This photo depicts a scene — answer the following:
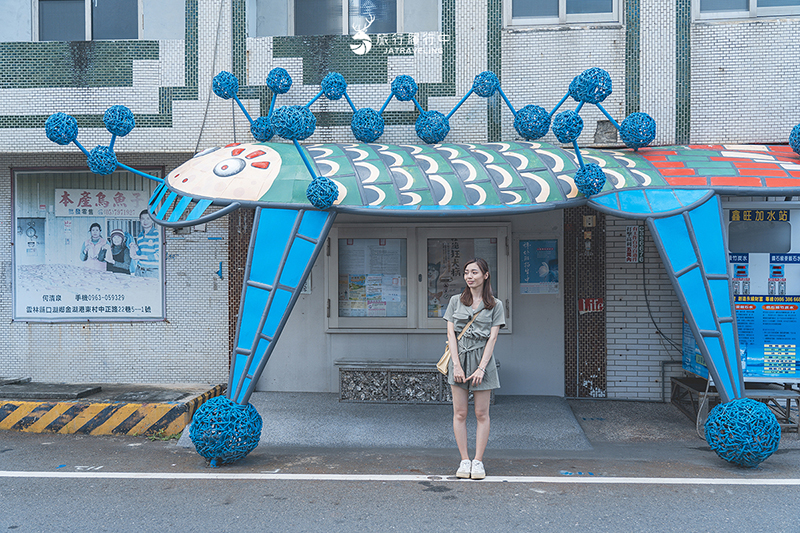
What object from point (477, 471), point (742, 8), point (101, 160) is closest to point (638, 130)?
point (742, 8)

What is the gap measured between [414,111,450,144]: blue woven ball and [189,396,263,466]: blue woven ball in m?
3.73

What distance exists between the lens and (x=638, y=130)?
6.50m

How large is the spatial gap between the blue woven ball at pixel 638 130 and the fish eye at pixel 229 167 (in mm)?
4029

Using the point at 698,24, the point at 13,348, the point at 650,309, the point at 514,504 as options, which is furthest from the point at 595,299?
the point at 13,348

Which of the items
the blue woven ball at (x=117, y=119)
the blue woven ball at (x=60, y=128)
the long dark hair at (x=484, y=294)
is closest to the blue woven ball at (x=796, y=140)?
the long dark hair at (x=484, y=294)

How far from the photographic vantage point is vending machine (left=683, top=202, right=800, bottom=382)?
21.1 ft

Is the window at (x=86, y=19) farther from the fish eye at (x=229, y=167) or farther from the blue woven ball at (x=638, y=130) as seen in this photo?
the blue woven ball at (x=638, y=130)

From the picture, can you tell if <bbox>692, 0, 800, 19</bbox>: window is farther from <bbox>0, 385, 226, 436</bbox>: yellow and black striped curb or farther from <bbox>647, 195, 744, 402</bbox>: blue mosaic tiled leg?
<bbox>0, 385, 226, 436</bbox>: yellow and black striped curb

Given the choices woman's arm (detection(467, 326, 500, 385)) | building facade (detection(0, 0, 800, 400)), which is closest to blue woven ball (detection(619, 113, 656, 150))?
building facade (detection(0, 0, 800, 400))

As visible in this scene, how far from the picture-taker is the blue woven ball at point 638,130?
6504 millimetres

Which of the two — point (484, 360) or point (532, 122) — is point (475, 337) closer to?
point (484, 360)

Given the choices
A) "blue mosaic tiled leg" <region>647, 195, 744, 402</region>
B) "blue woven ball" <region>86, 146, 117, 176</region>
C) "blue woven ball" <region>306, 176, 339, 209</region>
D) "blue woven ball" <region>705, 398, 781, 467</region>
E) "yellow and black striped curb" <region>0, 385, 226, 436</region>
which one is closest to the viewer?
"blue woven ball" <region>705, 398, 781, 467</region>

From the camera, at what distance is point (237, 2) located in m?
7.75

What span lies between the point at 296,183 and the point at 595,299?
435 cm
